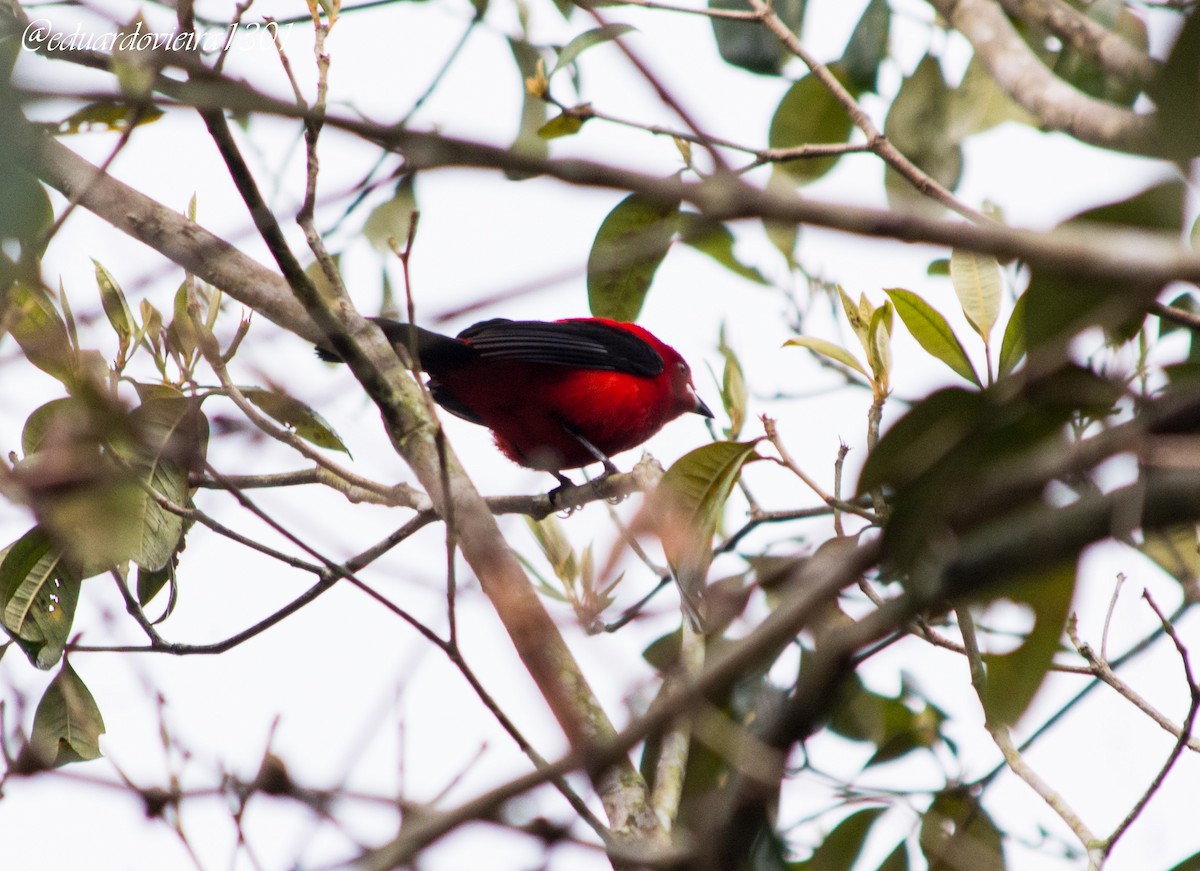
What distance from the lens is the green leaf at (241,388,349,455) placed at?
3.46m

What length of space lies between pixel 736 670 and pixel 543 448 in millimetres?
5048

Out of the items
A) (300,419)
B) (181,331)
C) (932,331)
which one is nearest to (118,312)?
(181,331)

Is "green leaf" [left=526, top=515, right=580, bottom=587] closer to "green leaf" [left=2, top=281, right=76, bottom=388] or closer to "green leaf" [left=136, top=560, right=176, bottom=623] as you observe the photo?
"green leaf" [left=136, top=560, right=176, bottom=623]

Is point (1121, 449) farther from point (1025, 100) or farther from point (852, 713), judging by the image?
point (852, 713)

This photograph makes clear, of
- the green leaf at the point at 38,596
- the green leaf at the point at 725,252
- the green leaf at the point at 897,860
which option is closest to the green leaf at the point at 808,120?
the green leaf at the point at 725,252

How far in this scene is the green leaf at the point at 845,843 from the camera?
247cm

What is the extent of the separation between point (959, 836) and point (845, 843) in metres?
0.34

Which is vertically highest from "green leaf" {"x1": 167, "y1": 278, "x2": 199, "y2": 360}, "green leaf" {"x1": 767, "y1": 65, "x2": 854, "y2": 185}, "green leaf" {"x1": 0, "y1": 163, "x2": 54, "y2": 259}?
"green leaf" {"x1": 767, "y1": 65, "x2": 854, "y2": 185}

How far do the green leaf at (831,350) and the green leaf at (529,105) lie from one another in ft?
3.47

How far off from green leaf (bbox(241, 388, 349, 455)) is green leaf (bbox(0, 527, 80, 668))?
0.72 metres

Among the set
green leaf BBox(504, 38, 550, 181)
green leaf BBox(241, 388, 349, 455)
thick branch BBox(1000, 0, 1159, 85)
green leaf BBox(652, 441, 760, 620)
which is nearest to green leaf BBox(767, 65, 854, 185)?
green leaf BBox(504, 38, 550, 181)

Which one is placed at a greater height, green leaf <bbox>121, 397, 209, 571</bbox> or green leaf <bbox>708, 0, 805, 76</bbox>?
green leaf <bbox>708, 0, 805, 76</bbox>

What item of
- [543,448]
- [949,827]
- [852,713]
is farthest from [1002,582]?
[543,448]

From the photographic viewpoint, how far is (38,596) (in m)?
3.47
